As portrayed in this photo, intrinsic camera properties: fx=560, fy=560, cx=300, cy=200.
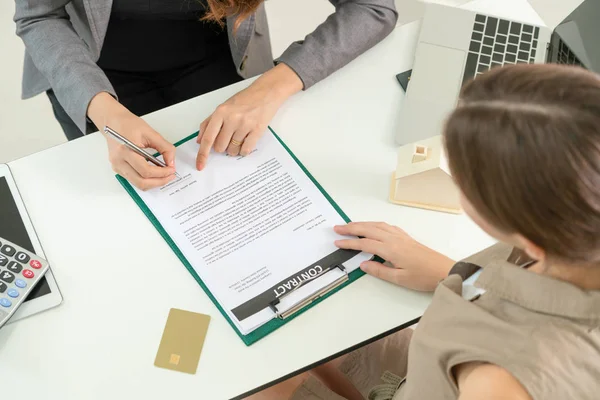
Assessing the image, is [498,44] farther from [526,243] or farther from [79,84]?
[79,84]

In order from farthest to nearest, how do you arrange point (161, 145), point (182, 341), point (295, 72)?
point (295, 72) < point (161, 145) < point (182, 341)

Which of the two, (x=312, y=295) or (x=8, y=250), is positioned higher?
(x=8, y=250)

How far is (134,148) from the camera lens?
0.82 m

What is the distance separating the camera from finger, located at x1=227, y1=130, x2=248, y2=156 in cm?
88

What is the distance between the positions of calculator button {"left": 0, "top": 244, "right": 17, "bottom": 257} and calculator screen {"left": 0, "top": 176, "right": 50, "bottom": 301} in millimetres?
28

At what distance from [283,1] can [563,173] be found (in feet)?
5.70

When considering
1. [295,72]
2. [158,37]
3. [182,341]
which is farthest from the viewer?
[158,37]

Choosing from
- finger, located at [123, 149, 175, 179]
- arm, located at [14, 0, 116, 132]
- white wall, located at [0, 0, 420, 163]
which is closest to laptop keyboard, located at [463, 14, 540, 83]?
finger, located at [123, 149, 175, 179]

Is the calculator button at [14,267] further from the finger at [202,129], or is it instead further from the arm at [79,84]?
the finger at [202,129]

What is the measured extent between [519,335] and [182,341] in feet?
1.39

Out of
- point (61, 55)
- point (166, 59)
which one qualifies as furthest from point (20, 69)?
point (61, 55)

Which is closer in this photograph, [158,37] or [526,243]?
[526,243]

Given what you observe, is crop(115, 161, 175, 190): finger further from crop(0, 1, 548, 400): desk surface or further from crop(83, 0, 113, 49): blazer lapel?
crop(83, 0, 113, 49): blazer lapel

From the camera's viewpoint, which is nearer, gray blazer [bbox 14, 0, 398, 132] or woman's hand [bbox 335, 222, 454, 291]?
woman's hand [bbox 335, 222, 454, 291]
